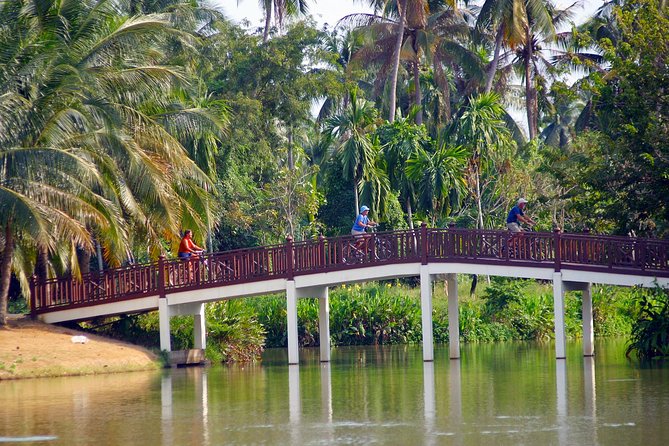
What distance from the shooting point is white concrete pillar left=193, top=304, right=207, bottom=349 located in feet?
96.8

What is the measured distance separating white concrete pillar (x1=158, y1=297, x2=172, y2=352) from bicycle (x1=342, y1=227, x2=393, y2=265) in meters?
4.47

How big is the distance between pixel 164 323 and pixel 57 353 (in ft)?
10.9

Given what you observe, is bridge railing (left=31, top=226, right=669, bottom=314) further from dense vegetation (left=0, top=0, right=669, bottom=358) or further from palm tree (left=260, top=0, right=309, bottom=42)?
palm tree (left=260, top=0, right=309, bottom=42)

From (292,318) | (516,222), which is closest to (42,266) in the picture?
(292,318)

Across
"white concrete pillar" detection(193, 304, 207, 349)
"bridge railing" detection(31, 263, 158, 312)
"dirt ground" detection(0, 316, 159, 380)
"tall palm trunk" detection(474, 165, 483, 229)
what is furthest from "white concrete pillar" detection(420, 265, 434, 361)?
"tall palm trunk" detection(474, 165, 483, 229)

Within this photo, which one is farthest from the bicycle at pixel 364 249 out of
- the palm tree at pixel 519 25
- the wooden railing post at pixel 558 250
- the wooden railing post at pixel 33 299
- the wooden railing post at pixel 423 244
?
the palm tree at pixel 519 25

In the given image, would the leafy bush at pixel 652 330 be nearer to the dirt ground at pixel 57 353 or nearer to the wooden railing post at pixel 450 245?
the wooden railing post at pixel 450 245

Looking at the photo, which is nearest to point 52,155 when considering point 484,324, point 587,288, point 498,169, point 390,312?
point 587,288

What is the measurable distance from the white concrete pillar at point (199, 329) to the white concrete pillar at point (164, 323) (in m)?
1.04

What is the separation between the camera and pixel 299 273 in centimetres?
2844

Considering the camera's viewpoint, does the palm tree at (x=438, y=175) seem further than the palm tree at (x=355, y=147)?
No

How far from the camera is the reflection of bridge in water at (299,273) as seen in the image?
2719 cm

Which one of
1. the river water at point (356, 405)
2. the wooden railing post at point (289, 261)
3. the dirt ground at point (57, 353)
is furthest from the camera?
the wooden railing post at point (289, 261)

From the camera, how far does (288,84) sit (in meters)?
45.5
